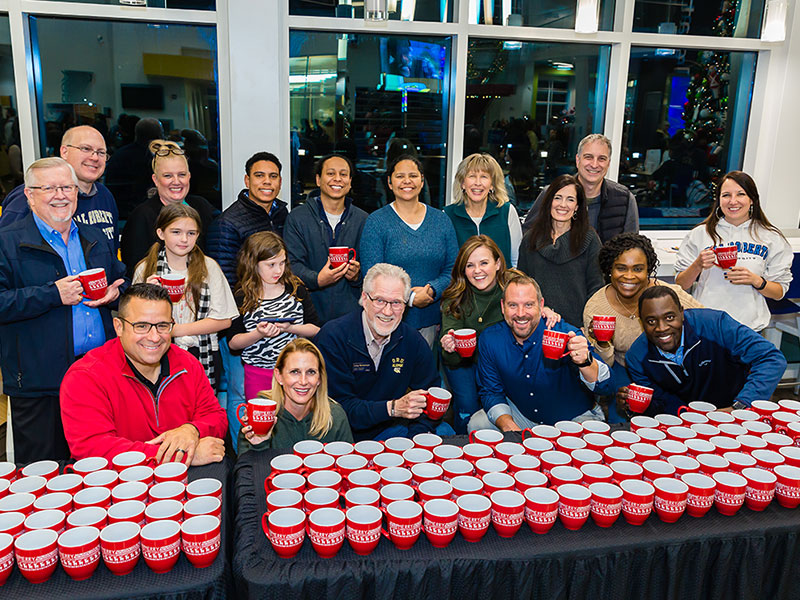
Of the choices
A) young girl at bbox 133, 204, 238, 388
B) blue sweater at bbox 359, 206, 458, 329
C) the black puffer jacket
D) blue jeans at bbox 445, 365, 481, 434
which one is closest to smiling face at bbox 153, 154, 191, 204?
the black puffer jacket

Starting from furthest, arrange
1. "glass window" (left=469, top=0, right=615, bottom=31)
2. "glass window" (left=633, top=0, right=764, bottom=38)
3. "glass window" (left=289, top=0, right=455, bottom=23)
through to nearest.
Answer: "glass window" (left=633, top=0, right=764, bottom=38)
"glass window" (left=469, top=0, right=615, bottom=31)
"glass window" (left=289, top=0, right=455, bottom=23)

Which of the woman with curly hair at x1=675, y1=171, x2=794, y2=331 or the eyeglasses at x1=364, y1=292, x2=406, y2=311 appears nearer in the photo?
the eyeglasses at x1=364, y1=292, x2=406, y2=311

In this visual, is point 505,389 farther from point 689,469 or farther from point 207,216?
point 207,216

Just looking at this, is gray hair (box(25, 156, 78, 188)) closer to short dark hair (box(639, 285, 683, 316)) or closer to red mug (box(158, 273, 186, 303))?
red mug (box(158, 273, 186, 303))

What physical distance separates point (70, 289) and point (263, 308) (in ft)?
2.95

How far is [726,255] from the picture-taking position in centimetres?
353

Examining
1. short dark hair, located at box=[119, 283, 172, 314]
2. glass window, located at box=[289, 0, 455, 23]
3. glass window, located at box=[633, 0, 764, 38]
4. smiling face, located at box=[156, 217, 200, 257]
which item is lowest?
short dark hair, located at box=[119, 283, 172, 314]

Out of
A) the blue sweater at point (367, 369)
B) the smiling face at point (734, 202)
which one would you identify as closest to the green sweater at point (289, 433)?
the blue sweater at point (367, 369)

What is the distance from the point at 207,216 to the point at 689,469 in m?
2.87

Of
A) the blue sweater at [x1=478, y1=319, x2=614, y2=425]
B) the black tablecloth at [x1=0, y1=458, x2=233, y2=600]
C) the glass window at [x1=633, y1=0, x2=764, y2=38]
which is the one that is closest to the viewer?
the black tablecloth at [x1=0, y1=458, x2=233, y2=600]

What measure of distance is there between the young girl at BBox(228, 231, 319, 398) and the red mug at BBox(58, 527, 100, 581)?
1.63 m

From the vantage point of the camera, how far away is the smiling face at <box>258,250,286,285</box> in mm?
3227

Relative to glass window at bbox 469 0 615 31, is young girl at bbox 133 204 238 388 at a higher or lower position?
lower

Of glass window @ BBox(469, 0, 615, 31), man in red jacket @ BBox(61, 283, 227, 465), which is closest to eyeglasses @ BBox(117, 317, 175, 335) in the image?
man in red jacket @ BBox(61, 283, 227, 465)
